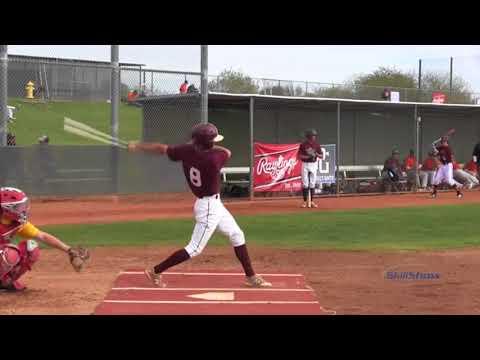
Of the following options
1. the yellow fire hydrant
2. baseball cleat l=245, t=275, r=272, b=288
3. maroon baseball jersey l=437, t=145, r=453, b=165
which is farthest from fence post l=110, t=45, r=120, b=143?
baseball cleat l=245, t=275, r=272, b=288

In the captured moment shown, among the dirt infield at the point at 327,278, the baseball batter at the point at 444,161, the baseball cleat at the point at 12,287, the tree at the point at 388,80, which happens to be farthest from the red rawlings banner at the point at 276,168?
the tree at the point at 388,80

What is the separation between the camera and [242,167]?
72.4ft

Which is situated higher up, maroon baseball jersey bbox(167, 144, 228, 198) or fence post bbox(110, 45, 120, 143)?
fence post bbox(110, 45, 120, 143)

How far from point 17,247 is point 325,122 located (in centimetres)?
1949

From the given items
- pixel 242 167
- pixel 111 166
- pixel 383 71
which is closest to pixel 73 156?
pixel 111 166

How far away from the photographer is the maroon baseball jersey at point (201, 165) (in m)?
7.12

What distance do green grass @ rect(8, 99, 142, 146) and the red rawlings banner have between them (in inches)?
436

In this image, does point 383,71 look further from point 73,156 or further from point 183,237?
point 183,237

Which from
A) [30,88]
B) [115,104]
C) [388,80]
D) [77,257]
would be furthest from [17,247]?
[388,80]

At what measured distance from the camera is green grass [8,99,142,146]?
30344 mm

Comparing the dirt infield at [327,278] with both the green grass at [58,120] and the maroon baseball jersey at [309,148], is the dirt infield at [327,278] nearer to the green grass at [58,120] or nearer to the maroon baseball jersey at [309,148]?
the maroon baseball jersey at [309,148]

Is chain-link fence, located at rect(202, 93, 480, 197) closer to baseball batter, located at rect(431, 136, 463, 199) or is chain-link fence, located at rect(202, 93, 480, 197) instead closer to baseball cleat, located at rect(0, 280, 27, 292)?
baseball batter, located at rect(431, 136, 463, 199)

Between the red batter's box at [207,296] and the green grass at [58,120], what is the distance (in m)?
21.7

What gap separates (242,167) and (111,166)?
5.67 metres
